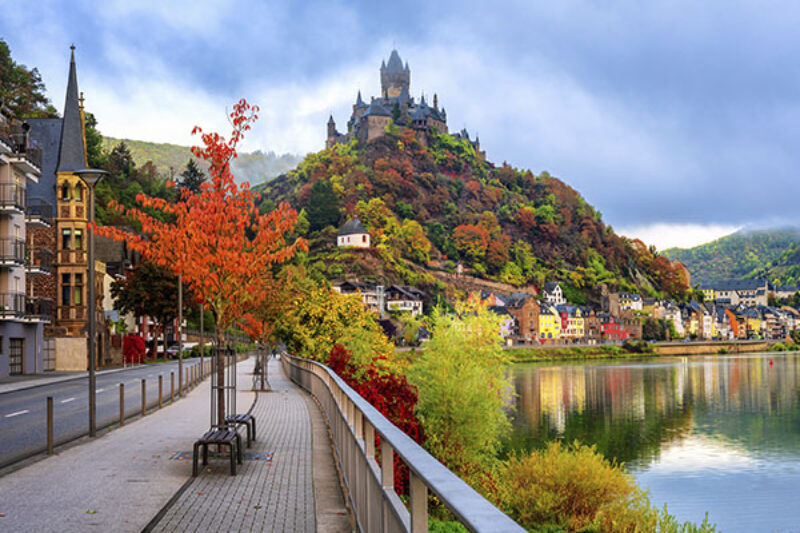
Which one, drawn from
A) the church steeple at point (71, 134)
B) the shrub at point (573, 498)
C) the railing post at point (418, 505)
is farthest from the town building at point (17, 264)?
the railing post at point (418, 505)

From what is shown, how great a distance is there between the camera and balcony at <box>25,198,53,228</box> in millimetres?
45638

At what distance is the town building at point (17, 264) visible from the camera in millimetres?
40562

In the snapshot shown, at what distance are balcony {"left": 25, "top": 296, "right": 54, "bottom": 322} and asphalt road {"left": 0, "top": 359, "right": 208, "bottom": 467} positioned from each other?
30.9ft

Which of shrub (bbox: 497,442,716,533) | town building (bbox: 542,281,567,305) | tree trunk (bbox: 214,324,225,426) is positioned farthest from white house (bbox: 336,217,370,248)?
tree trunk (bbox: 214,324,225,426)

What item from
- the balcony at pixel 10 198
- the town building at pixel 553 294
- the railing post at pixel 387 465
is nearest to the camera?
the railing post at pixel 387 465

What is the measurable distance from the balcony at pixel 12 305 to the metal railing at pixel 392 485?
34635 millimetres

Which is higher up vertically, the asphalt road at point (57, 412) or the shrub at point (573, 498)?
the asphalt road at point (57, 412)

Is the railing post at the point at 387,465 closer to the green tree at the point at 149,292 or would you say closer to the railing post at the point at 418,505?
the railing post at the point at 418,505

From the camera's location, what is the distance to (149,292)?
6006cm

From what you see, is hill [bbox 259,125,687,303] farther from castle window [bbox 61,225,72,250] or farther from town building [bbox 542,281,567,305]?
castle window [bbox 61,225,72,250]

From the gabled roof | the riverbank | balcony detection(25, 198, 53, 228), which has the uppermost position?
→ the gabled roof

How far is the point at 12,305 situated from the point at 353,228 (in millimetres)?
115480

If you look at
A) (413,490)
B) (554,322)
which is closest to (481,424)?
(413,490)

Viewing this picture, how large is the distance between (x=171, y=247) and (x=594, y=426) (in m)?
31.6
